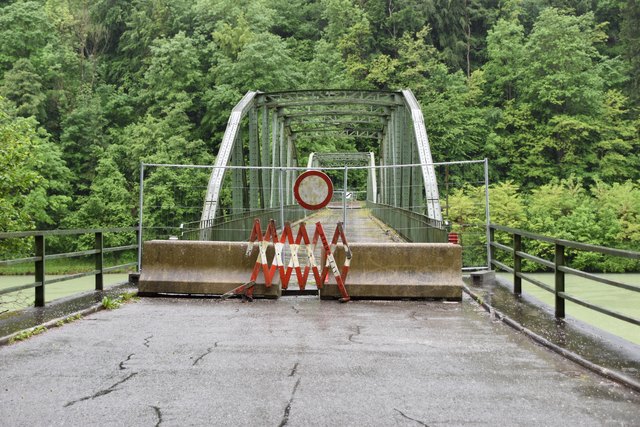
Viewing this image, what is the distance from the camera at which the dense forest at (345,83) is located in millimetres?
50094

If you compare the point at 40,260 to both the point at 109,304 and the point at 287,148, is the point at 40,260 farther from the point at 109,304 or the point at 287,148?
the point at 287,148

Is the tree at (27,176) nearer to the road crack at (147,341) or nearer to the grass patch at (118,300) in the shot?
the grass patch at (118,300)

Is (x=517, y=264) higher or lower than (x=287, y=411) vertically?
higher

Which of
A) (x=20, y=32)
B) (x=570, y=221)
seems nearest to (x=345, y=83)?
(x=20, y=32)

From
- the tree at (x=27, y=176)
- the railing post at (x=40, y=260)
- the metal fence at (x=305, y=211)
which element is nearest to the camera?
the railing post at (x=40, y=260)

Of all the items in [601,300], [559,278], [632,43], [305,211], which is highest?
[632,43]

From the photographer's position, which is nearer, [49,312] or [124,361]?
[124,361]

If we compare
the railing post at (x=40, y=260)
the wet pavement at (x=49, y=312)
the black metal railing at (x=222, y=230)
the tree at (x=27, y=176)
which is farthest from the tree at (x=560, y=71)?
the railing post at (x=40, y=260)

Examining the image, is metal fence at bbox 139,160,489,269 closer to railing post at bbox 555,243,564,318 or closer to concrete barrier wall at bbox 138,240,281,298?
concrete barrier wall at bbox 138,240,281,298

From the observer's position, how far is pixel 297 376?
5395 mm

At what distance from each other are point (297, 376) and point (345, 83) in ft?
205

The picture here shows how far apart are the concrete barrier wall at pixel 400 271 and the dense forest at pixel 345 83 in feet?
98.6

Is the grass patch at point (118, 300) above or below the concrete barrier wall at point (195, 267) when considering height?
below

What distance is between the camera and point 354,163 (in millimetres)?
71688
